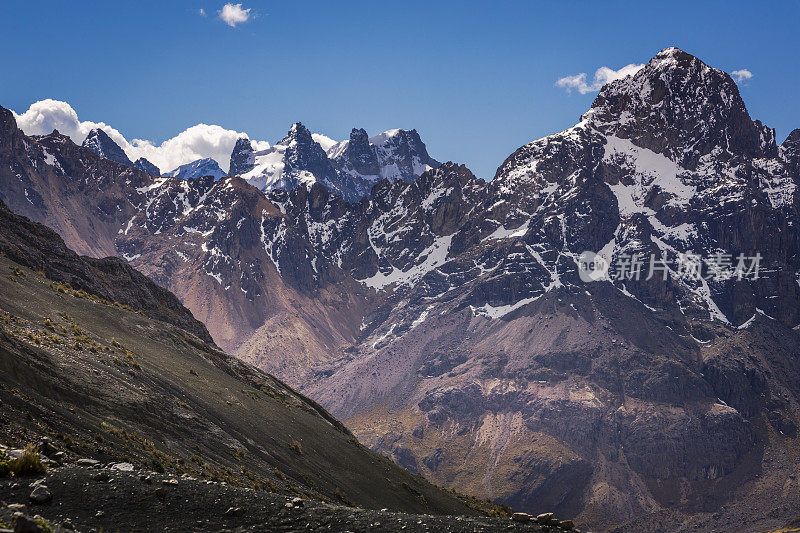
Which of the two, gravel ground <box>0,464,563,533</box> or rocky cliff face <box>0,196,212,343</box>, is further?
rocky cliff face <box>0,196,212,343</box>

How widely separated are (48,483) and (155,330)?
169 feet

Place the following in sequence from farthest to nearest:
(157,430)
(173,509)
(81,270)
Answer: (81,270), (157,430), (173,509)

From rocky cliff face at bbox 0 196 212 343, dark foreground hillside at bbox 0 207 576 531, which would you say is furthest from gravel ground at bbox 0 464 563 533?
rocky cliff face at bbox 0 196 212 343

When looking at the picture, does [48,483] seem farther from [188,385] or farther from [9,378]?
[188,385]

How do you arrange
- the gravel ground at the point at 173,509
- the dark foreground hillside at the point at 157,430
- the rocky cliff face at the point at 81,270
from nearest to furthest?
1. the gravel ground at the point at 173,509
2. the dark foreground hillside at the point at 157,430
3. the rocky cliff face at the point at 81,270

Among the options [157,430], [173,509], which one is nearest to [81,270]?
[157,430]

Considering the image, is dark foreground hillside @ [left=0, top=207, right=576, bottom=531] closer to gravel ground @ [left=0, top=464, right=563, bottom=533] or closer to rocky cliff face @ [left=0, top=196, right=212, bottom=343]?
gravel ground @ [left=0, top=464, right=563, bottom=533]

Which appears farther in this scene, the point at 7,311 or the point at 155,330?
the point at 155,330

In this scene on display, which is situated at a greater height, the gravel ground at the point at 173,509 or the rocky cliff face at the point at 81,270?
the rocky cliff face at the point at 81,270

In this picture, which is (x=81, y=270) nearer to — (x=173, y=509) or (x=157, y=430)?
(x=157, y=430)

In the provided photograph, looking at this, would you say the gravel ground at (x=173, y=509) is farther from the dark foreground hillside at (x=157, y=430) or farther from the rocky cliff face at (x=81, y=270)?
the rocky cliff face at (x=81, y=270)

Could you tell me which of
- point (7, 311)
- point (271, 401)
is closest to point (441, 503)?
point (271, 401)

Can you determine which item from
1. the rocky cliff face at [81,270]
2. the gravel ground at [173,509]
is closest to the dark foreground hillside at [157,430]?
the gravel ground at [173,509]

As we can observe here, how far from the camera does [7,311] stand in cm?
5131
